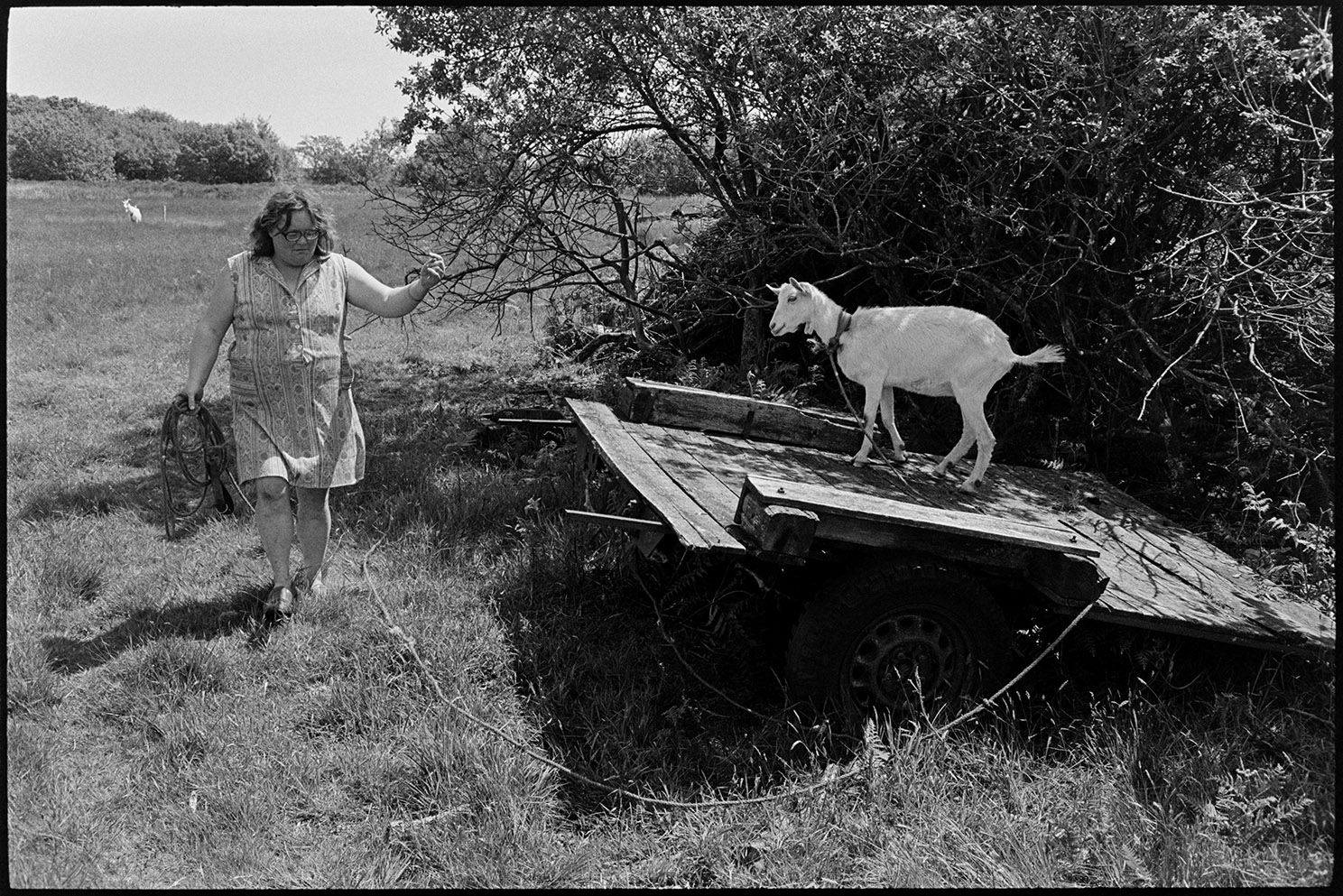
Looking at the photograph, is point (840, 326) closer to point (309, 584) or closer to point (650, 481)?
point (650, 481)

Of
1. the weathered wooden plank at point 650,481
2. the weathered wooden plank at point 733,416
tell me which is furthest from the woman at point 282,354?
the weathered wooden plank at point 733,416

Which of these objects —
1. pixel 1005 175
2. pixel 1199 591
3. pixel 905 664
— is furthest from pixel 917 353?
pixel 1005 175

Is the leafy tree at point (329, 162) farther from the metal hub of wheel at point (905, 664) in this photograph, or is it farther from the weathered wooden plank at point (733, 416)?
the metal hub of wheel at point (905, 664)

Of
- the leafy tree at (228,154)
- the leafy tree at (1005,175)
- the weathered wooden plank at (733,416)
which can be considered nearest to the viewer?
the leafy tree at (1005,175)

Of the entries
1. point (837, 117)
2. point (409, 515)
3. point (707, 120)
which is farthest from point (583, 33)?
point (409, 515)

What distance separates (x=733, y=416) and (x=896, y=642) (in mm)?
2504

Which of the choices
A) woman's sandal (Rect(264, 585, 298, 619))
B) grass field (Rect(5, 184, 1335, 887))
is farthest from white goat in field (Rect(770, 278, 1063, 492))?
woman's sandal (Rect(264, 585, 298, 619))

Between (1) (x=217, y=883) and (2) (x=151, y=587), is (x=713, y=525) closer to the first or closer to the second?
(1) (x=217, y=883)

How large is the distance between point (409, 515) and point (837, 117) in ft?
14.1

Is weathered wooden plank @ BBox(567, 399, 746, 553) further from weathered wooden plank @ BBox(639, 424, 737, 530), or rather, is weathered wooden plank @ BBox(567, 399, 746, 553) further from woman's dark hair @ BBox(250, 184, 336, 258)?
woman's dark hair @ BBox(250, 184, 336, 258)

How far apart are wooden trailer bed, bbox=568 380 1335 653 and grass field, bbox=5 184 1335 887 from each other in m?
0.38

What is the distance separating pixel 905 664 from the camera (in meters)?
4.10

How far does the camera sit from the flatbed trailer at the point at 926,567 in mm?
3834

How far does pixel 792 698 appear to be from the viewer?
13.3 feet
